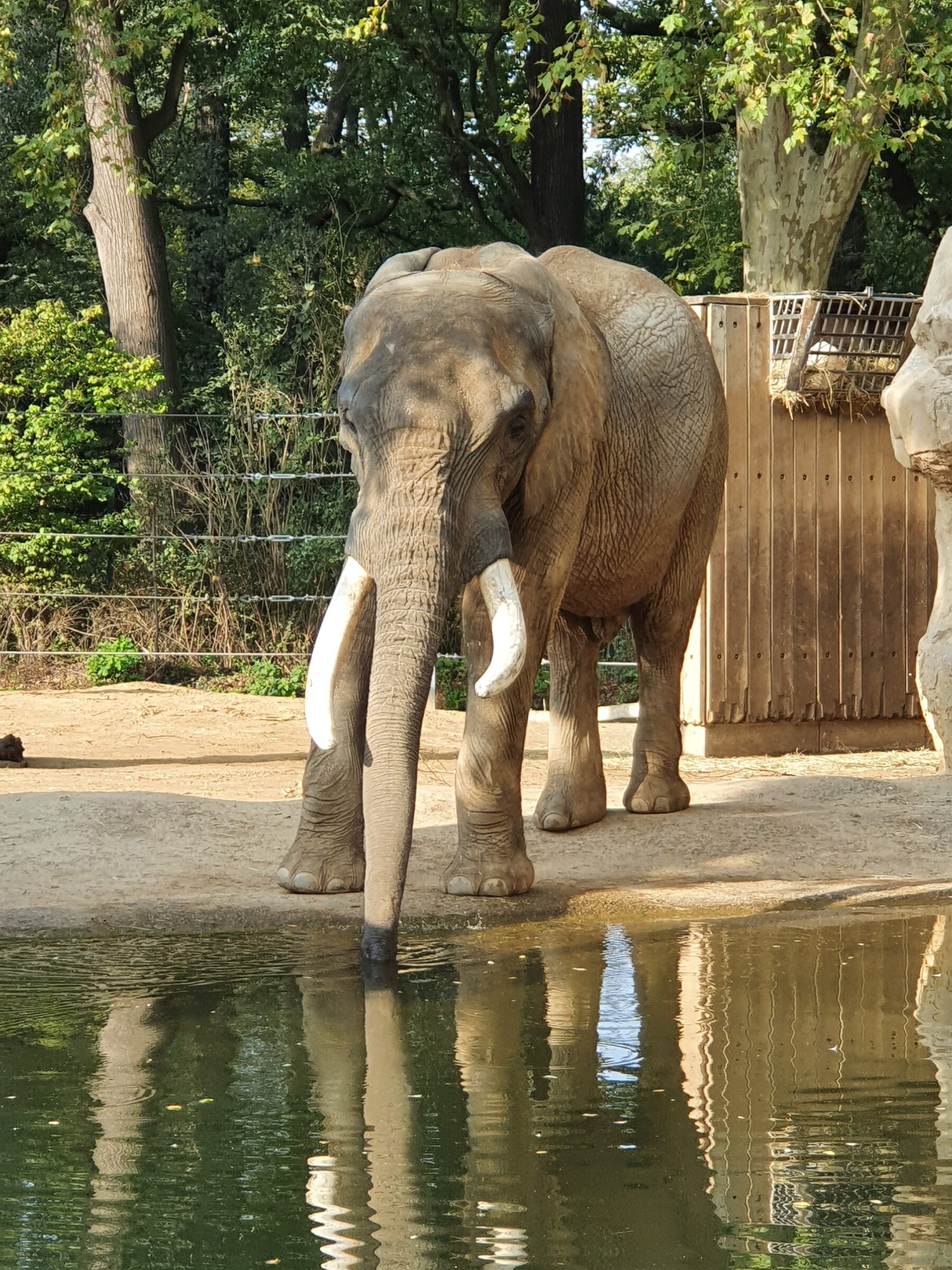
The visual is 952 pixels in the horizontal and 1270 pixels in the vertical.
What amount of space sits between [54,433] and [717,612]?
25.3ft

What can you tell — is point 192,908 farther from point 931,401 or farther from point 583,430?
point 931,401

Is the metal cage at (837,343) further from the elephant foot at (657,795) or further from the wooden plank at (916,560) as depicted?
the elephant foot at (657,795)

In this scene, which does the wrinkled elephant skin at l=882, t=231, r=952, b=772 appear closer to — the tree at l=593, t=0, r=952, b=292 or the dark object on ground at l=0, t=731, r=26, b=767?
the tree at l=593, t=0, r=952, b=292

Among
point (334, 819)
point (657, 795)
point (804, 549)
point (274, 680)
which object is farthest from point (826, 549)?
point (274, 680)

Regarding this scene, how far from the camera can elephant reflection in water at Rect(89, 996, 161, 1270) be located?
3291 mm

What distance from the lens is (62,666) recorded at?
52.5ft

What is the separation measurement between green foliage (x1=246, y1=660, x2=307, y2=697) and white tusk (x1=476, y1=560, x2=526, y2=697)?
9665mm

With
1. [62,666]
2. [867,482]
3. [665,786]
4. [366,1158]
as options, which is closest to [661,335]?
[665,786]

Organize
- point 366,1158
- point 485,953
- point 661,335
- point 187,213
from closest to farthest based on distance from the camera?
point 366,1158 → point 485,953 → point 661,335 → point 187,213

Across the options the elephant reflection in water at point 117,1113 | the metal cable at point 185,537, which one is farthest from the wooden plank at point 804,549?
the elephant reflection in water at point 117,1113

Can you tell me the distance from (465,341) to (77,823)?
277 cm

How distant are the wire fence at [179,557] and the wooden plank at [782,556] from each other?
15.6ft

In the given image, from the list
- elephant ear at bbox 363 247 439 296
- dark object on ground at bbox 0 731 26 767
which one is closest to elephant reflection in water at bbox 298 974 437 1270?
elephant ear at bbox 363 247 439 296

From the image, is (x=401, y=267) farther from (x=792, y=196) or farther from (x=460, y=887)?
(x=792, y=196)
